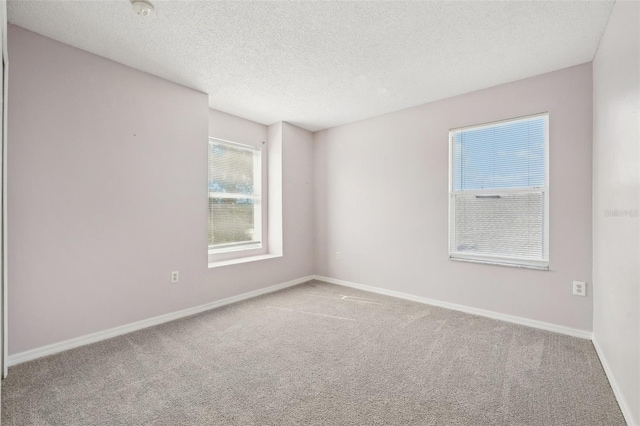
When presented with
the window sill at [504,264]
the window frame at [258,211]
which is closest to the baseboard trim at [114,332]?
the window frame at [258,211]

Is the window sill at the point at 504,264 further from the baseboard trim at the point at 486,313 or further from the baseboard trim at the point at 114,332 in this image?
the baseboard trim at the point at 114,332

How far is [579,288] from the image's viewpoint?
8.89ft

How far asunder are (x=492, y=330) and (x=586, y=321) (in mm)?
789

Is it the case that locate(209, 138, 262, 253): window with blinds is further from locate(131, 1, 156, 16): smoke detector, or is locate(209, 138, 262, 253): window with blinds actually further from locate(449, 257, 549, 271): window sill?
locate(449, 257, 549, 271): window sill

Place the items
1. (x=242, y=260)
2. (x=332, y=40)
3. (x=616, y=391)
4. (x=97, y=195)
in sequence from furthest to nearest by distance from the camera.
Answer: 1. (x=242, y=260)
2. (x=97, y=195)
3. (x=332, y=40)
4. (x=616, y=391)

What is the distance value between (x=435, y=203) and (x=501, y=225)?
736 mm

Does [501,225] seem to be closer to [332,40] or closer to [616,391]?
[616,391]

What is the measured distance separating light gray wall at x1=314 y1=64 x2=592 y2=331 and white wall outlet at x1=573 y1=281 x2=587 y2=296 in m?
0.04

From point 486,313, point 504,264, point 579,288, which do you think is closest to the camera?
point 579,288

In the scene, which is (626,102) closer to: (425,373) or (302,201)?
(425,373)

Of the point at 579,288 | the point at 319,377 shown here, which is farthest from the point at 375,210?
the point at 319,377

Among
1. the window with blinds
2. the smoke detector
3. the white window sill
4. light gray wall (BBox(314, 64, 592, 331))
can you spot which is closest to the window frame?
the window with blinds

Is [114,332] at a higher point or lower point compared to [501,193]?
lower

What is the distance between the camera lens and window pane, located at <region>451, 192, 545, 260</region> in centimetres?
300
